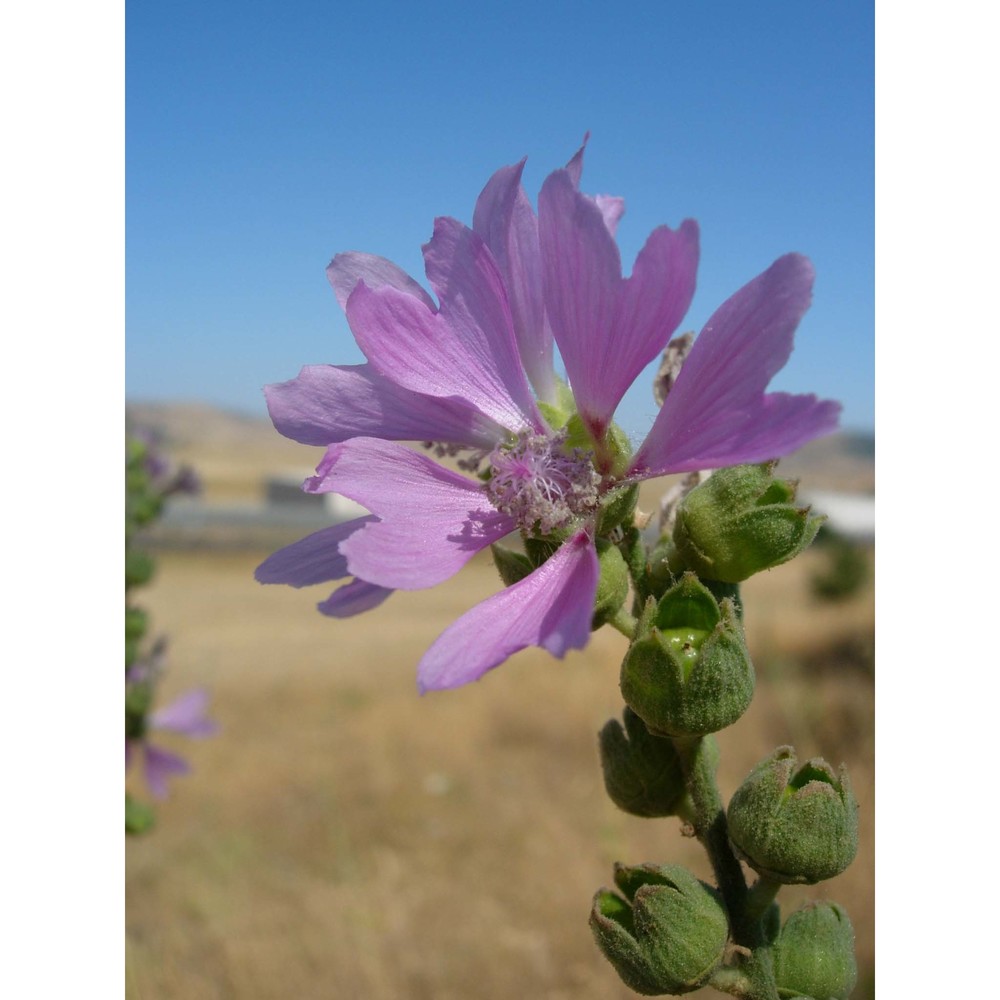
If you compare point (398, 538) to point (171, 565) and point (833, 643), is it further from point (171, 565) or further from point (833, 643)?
point (171, 565)

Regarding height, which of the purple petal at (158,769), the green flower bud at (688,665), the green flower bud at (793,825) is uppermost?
the green flower bud at (688,665)

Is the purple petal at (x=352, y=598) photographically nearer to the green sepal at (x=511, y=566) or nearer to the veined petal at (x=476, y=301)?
the green sepal at (x=511, y=566)

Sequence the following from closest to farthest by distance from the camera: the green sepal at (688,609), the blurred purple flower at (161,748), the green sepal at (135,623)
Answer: the green sepal at (688,609) → the green sepal at (135,623) → the blurred purple flower at (161,748)

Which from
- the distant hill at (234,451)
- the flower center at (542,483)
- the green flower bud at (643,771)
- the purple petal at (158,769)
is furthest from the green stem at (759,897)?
the distant hill at (234,451)

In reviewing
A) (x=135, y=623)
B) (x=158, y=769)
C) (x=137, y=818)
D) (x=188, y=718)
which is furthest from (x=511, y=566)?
(x=188, y=718)

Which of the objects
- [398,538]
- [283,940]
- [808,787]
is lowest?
[283,940]

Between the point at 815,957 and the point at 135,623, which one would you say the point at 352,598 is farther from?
the point at 135,623
